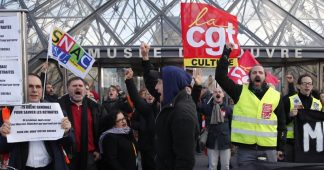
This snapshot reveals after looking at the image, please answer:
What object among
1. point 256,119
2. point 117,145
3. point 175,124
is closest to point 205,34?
point 256,119

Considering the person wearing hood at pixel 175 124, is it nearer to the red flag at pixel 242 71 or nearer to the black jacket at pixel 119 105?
the black jacket at pixel 119 105

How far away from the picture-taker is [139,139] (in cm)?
718

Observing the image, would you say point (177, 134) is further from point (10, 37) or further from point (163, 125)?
point (10, 37)

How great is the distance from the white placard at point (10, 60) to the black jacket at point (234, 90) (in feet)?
7.97

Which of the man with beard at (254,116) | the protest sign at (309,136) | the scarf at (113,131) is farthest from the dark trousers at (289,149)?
the scarf at (113,131)

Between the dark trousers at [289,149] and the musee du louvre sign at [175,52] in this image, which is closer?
the dark trousers at [289,149]

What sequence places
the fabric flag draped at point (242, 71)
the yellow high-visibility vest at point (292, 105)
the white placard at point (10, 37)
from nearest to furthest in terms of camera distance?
the white placard at point (10, 37) → the yellow high-visibility vest at point (292, 105) → the fabric flag draped at point (242, 71)

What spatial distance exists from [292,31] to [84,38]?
6632mm

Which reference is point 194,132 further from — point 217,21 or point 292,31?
point 292,31

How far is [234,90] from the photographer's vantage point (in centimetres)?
568

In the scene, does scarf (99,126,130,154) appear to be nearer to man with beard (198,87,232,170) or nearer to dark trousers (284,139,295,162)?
dark trousers (284,139,295,162)

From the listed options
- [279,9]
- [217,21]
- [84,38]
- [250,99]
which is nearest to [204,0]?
[279,9]

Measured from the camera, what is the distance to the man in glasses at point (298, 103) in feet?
20.7

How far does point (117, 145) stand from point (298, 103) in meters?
2.56
